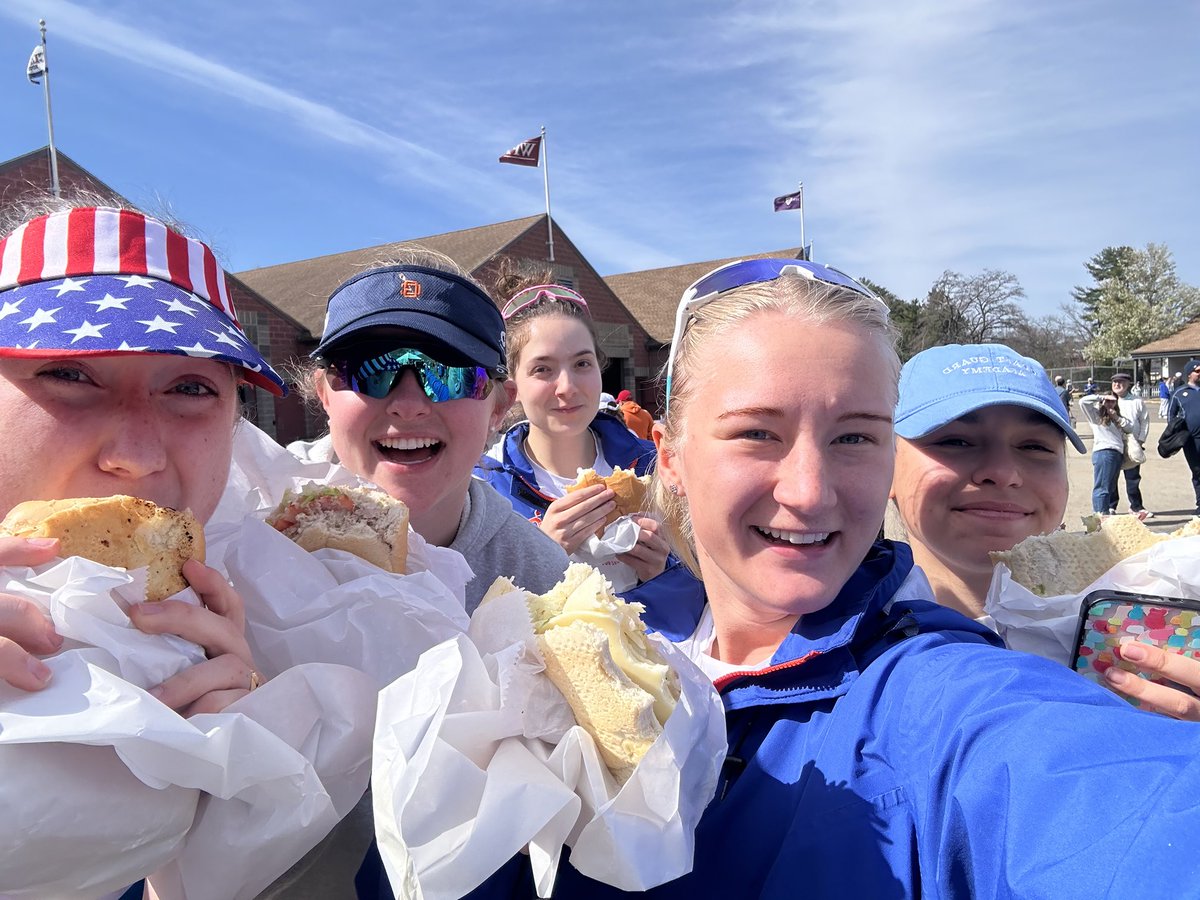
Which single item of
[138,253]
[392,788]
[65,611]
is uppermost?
[138,253]

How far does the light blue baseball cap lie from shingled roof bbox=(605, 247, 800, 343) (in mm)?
30571

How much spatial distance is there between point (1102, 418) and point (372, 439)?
493 inches

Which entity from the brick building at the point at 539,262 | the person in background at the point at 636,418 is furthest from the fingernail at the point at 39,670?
the brick building at the point at 539,262

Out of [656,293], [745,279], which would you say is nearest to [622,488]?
[745,279]

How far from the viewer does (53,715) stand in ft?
3.40

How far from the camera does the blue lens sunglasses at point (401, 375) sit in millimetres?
2311

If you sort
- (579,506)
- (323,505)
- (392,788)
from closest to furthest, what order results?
(392,788), (323,505), (579,506)

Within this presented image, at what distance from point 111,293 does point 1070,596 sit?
95.7 inches

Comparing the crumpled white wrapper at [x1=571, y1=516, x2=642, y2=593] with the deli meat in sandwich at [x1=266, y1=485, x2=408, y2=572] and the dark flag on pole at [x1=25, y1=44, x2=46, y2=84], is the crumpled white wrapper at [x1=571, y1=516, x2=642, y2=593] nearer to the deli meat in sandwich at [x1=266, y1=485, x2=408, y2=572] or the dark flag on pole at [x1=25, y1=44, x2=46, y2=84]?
the deli meat in sandwich at [x1=266, y1=485, x2=408, y2=572]

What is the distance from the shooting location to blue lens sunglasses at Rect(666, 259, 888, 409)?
6.14ft

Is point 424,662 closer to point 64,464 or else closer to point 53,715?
point 53,715

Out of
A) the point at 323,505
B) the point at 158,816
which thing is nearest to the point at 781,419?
the point at 323,505

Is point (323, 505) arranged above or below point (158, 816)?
above

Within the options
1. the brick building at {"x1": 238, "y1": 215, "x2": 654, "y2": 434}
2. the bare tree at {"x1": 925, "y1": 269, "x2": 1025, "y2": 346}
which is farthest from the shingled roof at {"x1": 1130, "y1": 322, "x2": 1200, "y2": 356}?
the brick building at {"x1": 238, "y1": 215, "x2": 654, "y2": 434}
